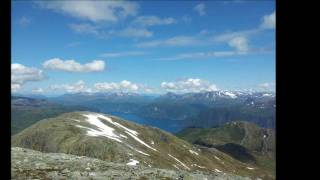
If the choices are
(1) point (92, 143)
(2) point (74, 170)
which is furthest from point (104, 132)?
(2) point (74, 170)

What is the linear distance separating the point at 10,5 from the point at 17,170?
17798mm

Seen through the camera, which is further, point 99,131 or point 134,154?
point 99,131

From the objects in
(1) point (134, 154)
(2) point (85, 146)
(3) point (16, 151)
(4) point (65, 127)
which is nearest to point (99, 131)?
(4) point (65, 127)

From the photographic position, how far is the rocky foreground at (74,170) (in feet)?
67.5

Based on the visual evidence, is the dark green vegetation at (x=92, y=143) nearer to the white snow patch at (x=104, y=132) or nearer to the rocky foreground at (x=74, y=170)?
the white snow patch at (x=104, y=132)

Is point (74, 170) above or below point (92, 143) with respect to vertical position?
above

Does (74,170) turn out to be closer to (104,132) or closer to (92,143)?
(92,143)

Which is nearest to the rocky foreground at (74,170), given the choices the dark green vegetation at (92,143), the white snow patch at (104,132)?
the dark green vegetation at (92,143)

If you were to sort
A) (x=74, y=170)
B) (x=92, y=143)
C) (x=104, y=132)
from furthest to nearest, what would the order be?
(x=104, y=132)
(x=92, y=143)
(x=74, y=170)

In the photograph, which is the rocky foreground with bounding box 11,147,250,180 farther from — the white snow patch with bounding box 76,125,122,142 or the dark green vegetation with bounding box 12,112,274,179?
the white snow patch with bounding box 76,125,122,142

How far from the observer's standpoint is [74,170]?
21.8 m

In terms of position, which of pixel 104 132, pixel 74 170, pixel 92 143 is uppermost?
pixel 74 170
